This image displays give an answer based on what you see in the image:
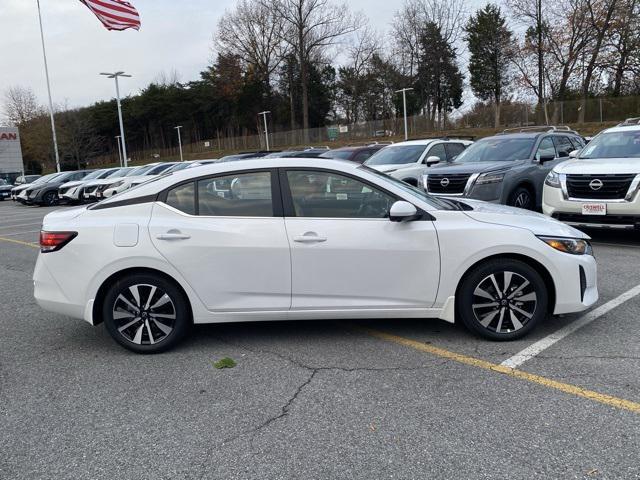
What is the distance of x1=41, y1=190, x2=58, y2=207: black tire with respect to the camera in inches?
982

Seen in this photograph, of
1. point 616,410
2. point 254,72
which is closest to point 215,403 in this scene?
point 616,410

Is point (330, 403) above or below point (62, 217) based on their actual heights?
below

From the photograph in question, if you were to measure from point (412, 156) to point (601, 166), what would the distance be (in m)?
5.65

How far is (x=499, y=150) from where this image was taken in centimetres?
1064

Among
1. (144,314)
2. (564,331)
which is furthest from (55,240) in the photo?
(564,331)

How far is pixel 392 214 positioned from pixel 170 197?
1.82m

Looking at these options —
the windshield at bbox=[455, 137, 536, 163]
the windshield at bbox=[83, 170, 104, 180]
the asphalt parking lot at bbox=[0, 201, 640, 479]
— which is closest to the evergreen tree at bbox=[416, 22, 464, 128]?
the windshield at bbox=[83, 170, 104, 180]

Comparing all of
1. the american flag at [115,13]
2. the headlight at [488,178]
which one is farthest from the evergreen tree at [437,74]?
the headlight at [488,178]

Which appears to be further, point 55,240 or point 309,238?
point 55,240

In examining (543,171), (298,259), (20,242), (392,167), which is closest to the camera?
(298,259)

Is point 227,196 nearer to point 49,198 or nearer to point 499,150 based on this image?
point 499,150

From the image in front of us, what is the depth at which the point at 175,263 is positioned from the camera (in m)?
4.31

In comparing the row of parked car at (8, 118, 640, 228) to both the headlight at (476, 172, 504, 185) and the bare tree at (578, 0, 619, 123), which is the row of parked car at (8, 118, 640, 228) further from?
the bare tree at (578, 0, 619, 123)

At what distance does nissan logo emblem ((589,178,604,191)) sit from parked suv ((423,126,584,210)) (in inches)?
61.9
